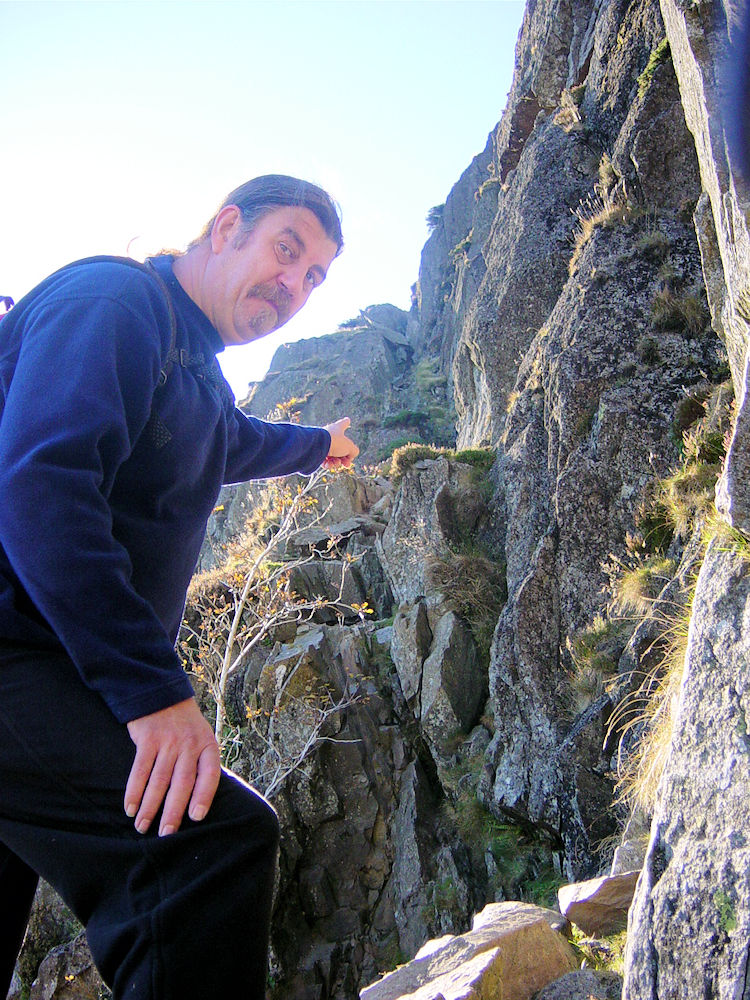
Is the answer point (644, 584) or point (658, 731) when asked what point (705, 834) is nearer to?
point (658, 731)

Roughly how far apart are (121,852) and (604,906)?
354 cm

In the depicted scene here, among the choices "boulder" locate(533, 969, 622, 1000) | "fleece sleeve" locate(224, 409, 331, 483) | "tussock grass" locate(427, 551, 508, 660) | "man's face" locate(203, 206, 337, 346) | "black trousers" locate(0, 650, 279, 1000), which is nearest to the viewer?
"black trousers" locate(0, 650, 279, 1000)

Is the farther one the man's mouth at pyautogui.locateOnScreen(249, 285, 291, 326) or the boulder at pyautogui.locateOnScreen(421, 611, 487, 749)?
the boulder at pyautogui.locateOnScreen(421, 611, 487, 749)

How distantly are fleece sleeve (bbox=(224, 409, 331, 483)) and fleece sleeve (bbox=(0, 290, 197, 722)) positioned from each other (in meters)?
0.89

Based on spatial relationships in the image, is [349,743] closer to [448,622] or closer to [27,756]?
[448,622]

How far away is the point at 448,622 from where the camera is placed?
12188 mm

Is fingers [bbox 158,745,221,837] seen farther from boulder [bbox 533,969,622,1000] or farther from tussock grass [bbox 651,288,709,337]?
tussock grass [bbox 651,288,709,337]

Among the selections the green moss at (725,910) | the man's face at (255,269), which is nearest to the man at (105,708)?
the man's face at (255,269)

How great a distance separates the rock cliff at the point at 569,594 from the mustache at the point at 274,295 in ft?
5.53

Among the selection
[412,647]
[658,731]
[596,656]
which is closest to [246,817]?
[658,731]

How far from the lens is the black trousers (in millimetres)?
1127

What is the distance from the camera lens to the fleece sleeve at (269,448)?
2.43 metres

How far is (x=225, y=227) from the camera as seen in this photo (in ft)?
6.72

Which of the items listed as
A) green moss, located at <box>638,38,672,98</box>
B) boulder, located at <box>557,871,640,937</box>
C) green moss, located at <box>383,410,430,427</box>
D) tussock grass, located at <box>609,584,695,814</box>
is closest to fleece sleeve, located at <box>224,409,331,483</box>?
tussock grass, located at <box>609,584,695,814</box>
